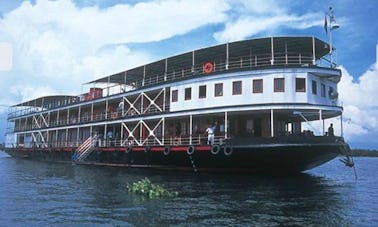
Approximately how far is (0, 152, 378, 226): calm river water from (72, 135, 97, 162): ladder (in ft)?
45.7

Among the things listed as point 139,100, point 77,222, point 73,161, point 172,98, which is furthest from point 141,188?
point 73,161

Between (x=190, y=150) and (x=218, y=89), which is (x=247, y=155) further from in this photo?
(x=218, y=89)

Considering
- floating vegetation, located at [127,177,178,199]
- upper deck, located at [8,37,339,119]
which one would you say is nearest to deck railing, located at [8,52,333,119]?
upper deck, located at [8,37,339,119]

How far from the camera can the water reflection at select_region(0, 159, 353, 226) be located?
11984 millimetres

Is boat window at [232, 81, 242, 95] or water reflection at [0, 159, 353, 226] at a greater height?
boat window at [232, 81, 242, 95]

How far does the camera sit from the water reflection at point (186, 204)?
12.0m

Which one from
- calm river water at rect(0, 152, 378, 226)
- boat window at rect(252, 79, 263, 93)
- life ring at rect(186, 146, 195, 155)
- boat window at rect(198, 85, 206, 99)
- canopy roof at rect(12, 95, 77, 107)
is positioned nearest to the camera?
calm river water at rect(0, 152, 378, 226)

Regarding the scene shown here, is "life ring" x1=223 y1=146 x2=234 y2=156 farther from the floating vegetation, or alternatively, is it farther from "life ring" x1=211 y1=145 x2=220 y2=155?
the floating vegetation

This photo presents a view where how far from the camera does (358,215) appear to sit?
44.0 ft

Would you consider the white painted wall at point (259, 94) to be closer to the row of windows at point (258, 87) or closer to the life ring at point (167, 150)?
the row of windows at point (258, 87)

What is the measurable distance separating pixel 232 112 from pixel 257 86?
92.0 inches

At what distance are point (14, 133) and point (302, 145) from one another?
154ft

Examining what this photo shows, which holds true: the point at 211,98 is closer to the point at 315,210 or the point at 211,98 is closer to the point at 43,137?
the point at 315,210

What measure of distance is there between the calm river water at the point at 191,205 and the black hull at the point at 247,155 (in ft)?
5.27
